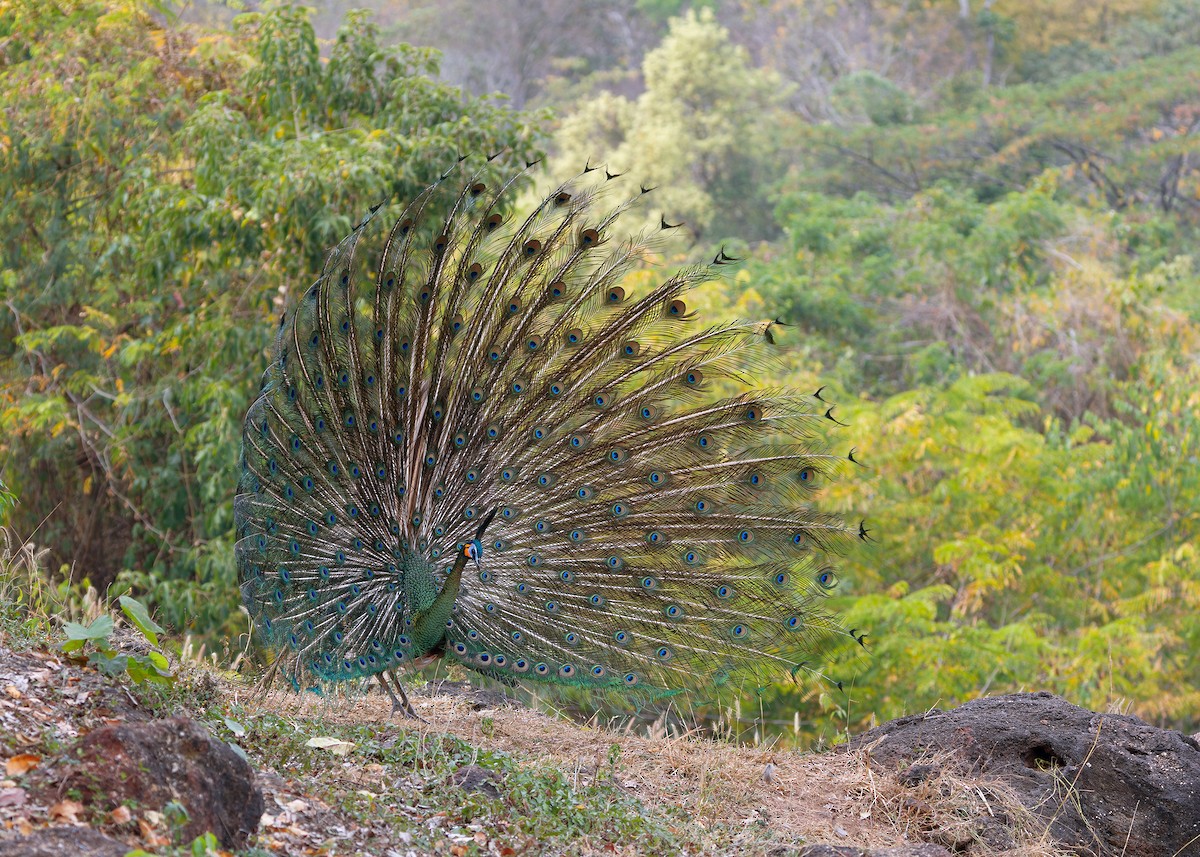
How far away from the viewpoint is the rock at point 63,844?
3.50m

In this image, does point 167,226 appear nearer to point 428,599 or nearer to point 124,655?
point 428,599

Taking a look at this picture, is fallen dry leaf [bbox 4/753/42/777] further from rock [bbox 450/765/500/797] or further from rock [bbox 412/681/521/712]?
rock [bbox 412/681/521/712]

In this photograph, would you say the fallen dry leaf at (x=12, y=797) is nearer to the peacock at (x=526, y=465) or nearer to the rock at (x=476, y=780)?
the rock at (x=476, y=780)

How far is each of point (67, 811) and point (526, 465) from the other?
3197 millimetres

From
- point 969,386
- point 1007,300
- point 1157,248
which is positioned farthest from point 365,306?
point 1157,248

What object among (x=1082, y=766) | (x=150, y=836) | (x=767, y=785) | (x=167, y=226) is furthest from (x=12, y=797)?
(x=167, y=226)

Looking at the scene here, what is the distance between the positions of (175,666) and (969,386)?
394 inches

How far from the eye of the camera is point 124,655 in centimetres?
503

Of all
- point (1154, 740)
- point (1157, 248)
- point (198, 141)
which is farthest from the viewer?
point (1157, 248)

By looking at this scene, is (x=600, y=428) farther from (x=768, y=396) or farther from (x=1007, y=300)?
(x=1007, y=300)

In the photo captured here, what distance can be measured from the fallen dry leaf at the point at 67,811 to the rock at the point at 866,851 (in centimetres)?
272

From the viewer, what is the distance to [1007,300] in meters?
17.5

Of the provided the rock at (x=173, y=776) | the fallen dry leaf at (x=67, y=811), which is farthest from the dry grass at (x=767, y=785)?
the fallen dry leaf at (x=67, y=811)

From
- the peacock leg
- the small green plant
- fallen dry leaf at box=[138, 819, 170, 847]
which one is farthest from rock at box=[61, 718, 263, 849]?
the peacock leg
